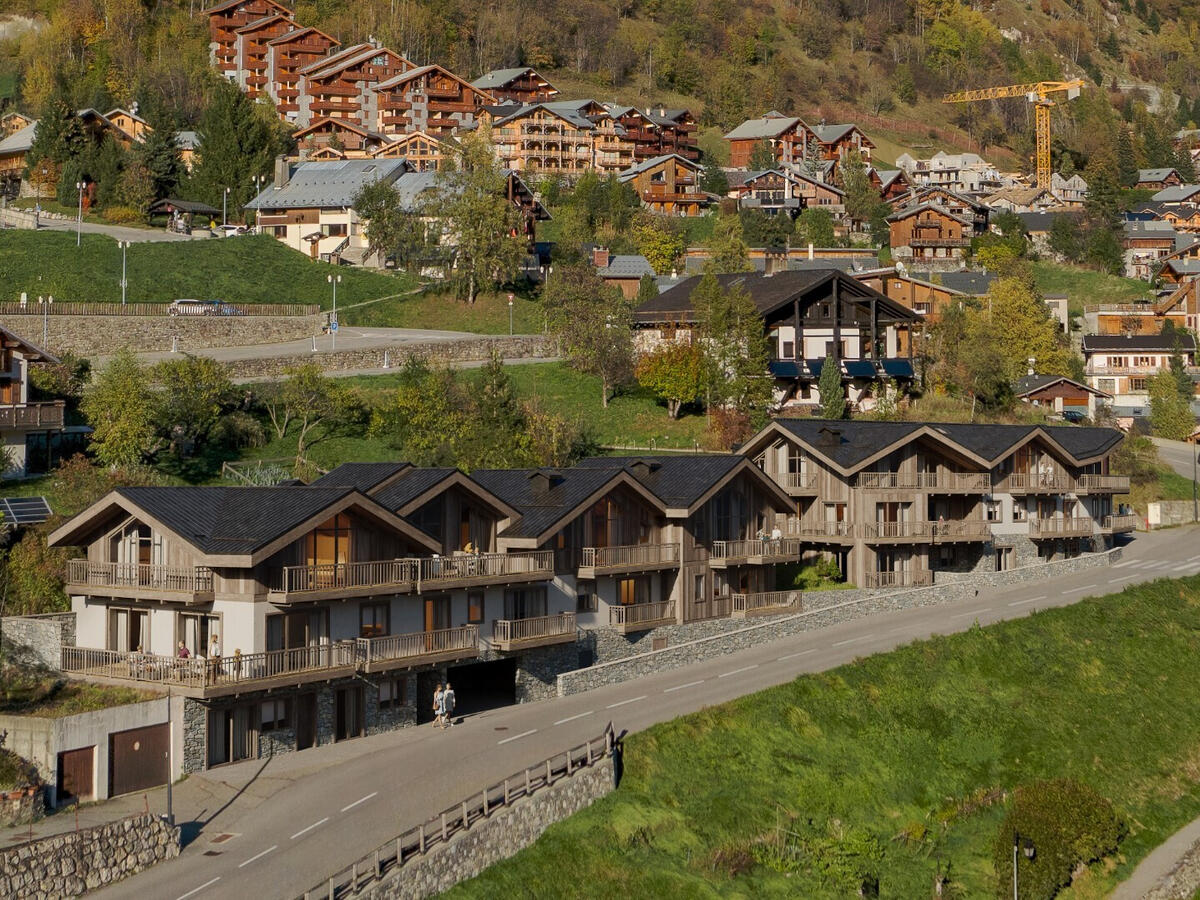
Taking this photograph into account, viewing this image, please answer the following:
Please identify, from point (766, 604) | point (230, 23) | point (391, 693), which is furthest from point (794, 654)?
point (230, 23)

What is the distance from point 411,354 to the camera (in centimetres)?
8850

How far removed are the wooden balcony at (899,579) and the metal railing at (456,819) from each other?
22593 mm

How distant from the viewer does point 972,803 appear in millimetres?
49438

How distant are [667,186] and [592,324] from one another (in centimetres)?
6690

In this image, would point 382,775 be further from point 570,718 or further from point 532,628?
point 532,628

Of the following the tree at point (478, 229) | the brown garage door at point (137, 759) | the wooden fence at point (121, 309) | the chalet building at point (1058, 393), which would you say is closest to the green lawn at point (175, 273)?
the wooden fence at point (121, 309)

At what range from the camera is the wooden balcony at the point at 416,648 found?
45.0 metres

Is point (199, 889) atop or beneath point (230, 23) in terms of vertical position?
beneath

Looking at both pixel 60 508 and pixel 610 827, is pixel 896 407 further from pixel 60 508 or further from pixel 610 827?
pixel 610 827

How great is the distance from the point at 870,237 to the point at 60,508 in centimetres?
10263

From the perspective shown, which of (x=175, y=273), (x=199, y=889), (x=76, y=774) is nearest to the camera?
(x=199, y=889)

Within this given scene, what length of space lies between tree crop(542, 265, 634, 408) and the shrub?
139 ft

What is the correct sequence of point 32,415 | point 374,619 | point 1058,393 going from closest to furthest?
1. point 374,619
2. point 32,415
3. point 1058,393

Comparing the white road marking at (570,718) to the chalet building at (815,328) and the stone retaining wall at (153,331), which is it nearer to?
the stone retaining wall at (153,331)
